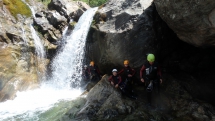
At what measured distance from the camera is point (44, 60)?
16172 mm

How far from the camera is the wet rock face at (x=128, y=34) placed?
9883mm

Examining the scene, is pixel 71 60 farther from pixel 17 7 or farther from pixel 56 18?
pixel 17 7

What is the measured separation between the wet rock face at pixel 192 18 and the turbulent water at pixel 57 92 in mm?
6424

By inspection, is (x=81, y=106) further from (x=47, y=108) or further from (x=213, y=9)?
(x=213, y=9)

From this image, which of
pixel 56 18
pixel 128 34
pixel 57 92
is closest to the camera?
pixel 128 34

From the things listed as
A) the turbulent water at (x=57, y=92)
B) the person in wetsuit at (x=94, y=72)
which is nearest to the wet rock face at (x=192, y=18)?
the person in wetsuit at (x=94, y=72)

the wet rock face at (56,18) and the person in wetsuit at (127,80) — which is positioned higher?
the wet rock face at (56,18)

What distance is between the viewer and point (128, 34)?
996 centimetres

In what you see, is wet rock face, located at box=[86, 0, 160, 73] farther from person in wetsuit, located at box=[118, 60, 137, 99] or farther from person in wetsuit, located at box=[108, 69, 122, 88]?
person in wetsuit, located at box=[108, 69, 122, 88]

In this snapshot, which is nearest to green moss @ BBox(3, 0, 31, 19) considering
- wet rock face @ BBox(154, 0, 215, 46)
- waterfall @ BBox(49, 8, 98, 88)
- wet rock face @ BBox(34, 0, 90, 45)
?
wet rock face @ BBox(34, 0, 90, 45)

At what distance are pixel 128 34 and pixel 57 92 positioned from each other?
645cm

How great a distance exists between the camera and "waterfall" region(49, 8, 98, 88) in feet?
48.0

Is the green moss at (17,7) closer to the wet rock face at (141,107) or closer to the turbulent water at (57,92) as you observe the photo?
the turbulent water at (57,92)

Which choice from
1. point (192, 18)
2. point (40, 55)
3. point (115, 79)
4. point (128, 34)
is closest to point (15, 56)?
point (40, 55)
